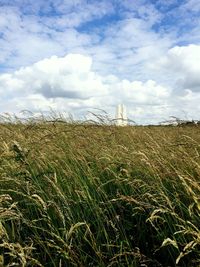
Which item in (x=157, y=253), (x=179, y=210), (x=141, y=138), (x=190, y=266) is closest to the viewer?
(x=190, y=266)

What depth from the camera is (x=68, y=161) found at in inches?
157

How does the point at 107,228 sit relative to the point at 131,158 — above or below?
below

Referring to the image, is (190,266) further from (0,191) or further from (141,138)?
(141,138)

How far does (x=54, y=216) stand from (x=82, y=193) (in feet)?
0.95

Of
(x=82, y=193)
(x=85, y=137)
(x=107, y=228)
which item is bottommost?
(x=107, y=228)

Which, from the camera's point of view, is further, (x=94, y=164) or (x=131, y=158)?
(x=94, y=164)

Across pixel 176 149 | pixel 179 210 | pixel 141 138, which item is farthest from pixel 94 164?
pixel 141 138

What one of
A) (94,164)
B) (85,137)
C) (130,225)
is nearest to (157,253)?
(130,225)

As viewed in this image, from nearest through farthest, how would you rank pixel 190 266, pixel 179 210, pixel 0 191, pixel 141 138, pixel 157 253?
pixel 190 266 → pixel 157 253 → pixel 179 210 → pixel 0 191 → pixel 141 138

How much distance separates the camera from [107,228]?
289 centimetres

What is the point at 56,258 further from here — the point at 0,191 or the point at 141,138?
the point at 141,138

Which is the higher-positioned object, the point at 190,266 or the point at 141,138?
the point at 141,138

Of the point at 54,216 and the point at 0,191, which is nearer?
the point at 54,216

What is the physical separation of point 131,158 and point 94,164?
455 mm
